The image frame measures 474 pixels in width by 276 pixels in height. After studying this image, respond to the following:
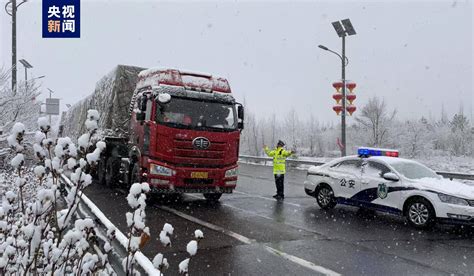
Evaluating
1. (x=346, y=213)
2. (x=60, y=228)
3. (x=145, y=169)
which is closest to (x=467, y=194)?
(x=346, y=213)

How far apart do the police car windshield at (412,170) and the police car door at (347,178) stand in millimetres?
876

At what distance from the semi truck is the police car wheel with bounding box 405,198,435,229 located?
4.37 metres

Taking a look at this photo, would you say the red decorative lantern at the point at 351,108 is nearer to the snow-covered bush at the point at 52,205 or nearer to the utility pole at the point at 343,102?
the utility pole at the point at 343,102

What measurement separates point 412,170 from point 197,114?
5218 mm

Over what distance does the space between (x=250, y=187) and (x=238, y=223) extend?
720 cm

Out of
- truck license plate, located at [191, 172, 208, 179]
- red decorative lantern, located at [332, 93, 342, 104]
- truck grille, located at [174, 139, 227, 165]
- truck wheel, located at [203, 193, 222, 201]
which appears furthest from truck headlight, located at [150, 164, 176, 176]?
red decorative lantern, located at [332, 93, 342, 104]

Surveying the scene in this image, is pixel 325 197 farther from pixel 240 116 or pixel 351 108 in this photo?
pixel 351 108

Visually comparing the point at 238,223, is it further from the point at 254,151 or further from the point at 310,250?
the point at 254,151

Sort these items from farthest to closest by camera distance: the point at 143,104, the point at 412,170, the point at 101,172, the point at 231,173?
the point at 101,172, the point at 231,173, the point at 143,104, the point at 412,170

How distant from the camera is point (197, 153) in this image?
10547mm

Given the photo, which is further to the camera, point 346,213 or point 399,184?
point 346,213

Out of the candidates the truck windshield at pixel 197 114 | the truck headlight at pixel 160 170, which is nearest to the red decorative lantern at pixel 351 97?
the truck windshield at pixel 197 114

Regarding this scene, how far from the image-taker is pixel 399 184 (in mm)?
9117

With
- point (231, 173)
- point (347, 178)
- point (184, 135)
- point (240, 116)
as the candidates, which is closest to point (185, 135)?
point (184, 135)
